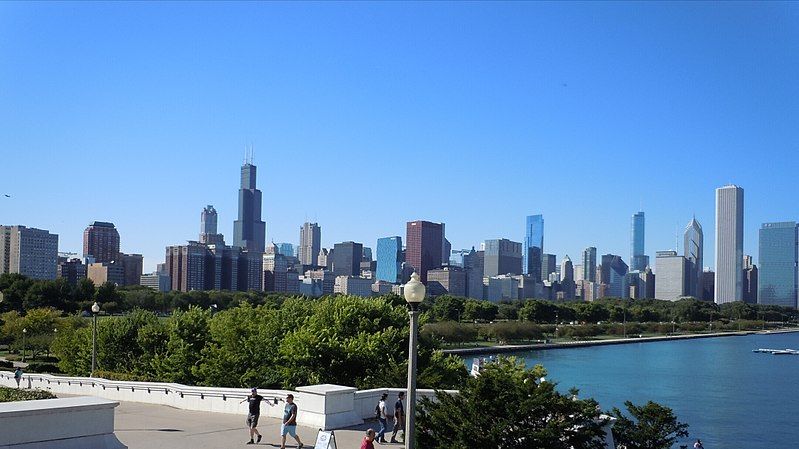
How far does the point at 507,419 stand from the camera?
13.6 metres

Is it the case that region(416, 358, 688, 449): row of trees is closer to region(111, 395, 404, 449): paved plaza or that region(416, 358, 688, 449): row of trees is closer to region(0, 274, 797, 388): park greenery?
region(111, 395, 404, 449): paved plaza

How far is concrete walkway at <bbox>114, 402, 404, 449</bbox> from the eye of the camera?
602 inches

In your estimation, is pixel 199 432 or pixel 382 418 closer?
pixel 382 418

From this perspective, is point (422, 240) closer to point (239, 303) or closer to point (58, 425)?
point (239, 303)

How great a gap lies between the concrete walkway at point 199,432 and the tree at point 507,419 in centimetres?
190

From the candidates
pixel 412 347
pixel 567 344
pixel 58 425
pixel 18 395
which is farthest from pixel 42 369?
pixel 567 344

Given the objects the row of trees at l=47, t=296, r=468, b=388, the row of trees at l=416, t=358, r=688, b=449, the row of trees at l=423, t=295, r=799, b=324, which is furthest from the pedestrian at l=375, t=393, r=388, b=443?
the row of trees at l=423, t=295, r=799, b=324

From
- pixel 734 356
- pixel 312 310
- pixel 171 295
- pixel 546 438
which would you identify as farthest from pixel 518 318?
pixel 546 438

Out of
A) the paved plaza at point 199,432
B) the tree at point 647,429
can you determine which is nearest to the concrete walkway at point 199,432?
the paved plaza at point 199,432

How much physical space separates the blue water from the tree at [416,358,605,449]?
31093mm

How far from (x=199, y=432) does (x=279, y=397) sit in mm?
2300

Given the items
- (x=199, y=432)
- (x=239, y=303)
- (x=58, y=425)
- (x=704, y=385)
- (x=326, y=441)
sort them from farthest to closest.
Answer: (x=239, y=303)
(x=704, y=385)
(x=199, y=432)
(x=326, y=441)
(x=58, y=425)

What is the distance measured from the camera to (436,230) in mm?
174625

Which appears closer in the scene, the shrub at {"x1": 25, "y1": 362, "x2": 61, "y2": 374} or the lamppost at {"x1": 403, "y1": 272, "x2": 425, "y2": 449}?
the lamppost at {"x1": 403, "y1": 272, "x2": 425, "y2": 449}
